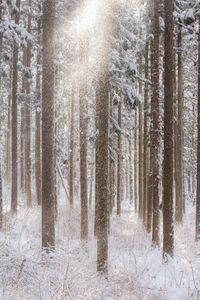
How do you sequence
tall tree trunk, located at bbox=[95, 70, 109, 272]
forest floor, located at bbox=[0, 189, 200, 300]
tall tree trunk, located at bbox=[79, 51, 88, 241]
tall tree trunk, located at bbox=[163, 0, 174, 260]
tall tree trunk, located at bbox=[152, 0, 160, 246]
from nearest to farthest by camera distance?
forest floor, located at bbox=[0, 189, 200, 300], tall tree trunk, located at bbox=[95, 70, 109, 272], tall tree trunk, located at bbox=[163, 0, 174, 260], tall tree trunk, located at bbox=[152, 0, 160, 246], tall tree trunk, located at bbox=[79, 51, 88, 241]

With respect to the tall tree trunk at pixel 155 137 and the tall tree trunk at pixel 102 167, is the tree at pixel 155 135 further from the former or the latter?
the tall tree trunk at pixel 102 167

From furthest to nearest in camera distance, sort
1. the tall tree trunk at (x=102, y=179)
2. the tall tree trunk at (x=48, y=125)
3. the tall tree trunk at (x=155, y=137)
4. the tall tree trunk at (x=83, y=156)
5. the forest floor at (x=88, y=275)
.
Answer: the tall tree trunk at (x=83, y=156) < the tall tree trunk at (x=155, y=137) < the tall tree trunk at (x=48, y=125) < the tall tree trunk at (x=102, y=179) < the forest floor at (x=88, y=275)

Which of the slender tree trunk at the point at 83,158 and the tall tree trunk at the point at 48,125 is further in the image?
the slender tree trunk at the point at 83,158

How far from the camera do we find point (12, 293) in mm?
7270

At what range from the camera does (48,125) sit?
1066cm

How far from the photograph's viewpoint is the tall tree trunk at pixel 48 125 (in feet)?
34.8

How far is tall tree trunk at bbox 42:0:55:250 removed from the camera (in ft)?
34.8

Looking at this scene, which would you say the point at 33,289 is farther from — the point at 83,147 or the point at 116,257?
the point at 83,147

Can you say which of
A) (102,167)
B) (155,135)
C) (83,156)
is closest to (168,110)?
(155,135)

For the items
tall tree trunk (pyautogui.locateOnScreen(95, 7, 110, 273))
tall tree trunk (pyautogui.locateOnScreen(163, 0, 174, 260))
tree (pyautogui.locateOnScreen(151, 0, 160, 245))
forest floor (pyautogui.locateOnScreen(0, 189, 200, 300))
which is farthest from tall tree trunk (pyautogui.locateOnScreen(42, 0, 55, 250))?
tree (pyautogui.locateOnScreen(151, 0, 160, 245))

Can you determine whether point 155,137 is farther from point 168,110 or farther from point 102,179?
point 102,179

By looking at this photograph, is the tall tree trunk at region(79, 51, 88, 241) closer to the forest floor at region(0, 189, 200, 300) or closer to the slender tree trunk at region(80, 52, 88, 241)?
the slender tree trunk at region(80, 52, 88, 241)

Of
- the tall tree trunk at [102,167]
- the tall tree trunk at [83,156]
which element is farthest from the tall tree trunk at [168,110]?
the tall tree trunk at [83,156]

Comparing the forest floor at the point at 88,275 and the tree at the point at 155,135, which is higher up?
the tree at the point at 155,135
